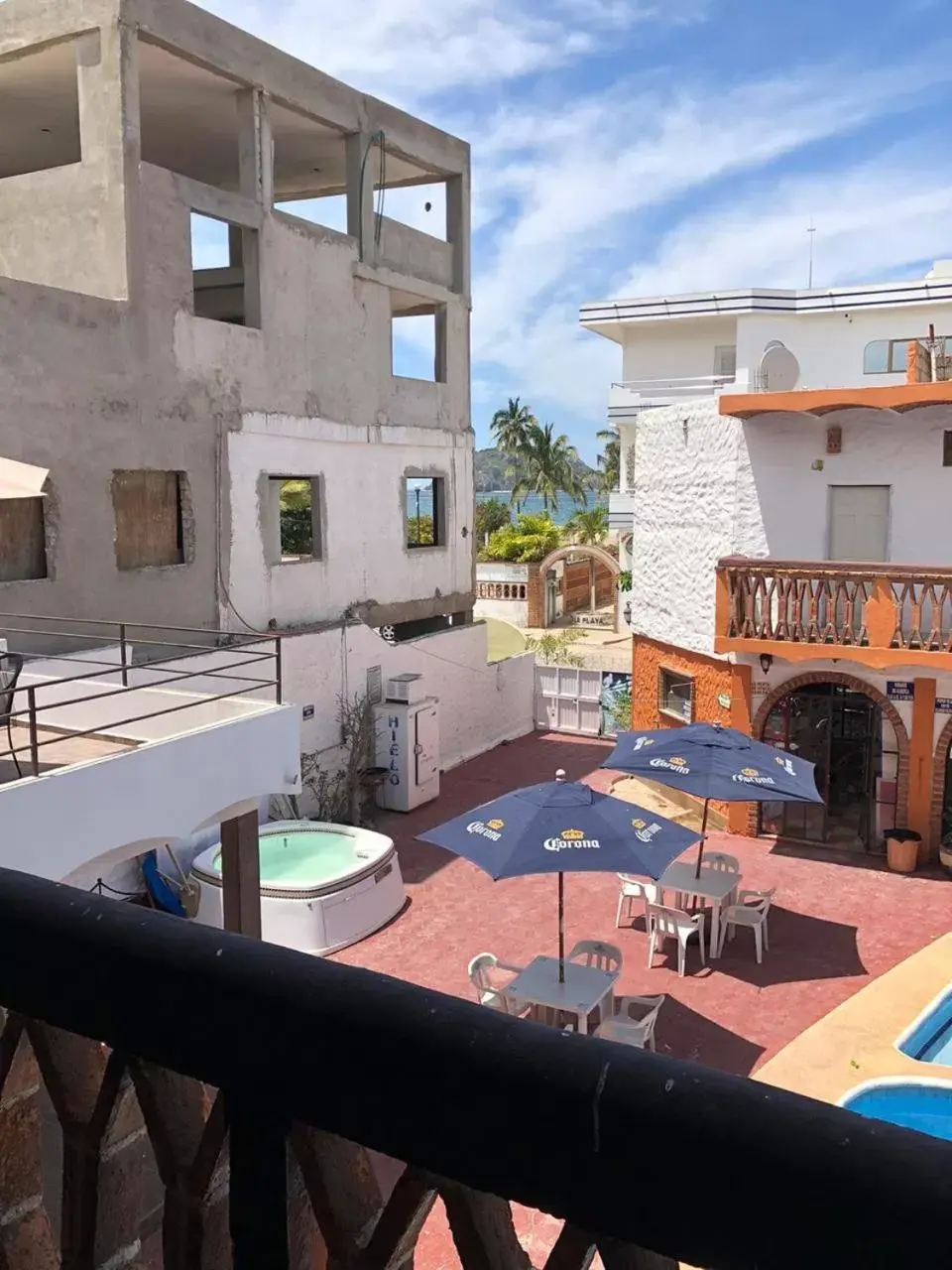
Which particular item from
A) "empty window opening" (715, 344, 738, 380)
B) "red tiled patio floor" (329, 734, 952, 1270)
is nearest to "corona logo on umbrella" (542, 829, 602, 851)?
"red tiled patio floor" (329, 734, 952, 1270)

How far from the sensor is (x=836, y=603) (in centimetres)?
1589

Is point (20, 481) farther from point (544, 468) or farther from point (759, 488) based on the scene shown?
point (544, 468)

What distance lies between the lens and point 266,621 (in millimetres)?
17844

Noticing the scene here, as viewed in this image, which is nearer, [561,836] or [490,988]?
[561,836]

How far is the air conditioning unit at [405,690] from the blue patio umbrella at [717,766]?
5.91 meters

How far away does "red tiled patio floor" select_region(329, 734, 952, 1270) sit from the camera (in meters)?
11.5

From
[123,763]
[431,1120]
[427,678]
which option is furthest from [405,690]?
[431,1120]

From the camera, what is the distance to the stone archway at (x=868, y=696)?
16484 mm

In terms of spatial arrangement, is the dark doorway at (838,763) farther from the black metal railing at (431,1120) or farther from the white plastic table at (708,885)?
the black metal railing at (431,1120)

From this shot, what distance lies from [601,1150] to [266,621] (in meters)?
17.2

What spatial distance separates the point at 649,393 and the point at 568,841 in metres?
25.8

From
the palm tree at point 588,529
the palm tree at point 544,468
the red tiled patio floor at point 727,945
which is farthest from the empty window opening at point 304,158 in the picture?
the palm tree at point 544,468

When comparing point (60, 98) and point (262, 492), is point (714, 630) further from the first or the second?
point (60, 98)

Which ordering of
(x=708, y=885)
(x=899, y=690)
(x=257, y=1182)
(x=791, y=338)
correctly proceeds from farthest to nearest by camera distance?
(x=791, y=338) < (x=899, y=690) < (x=708, y=885) < (x=257, y=1182)
